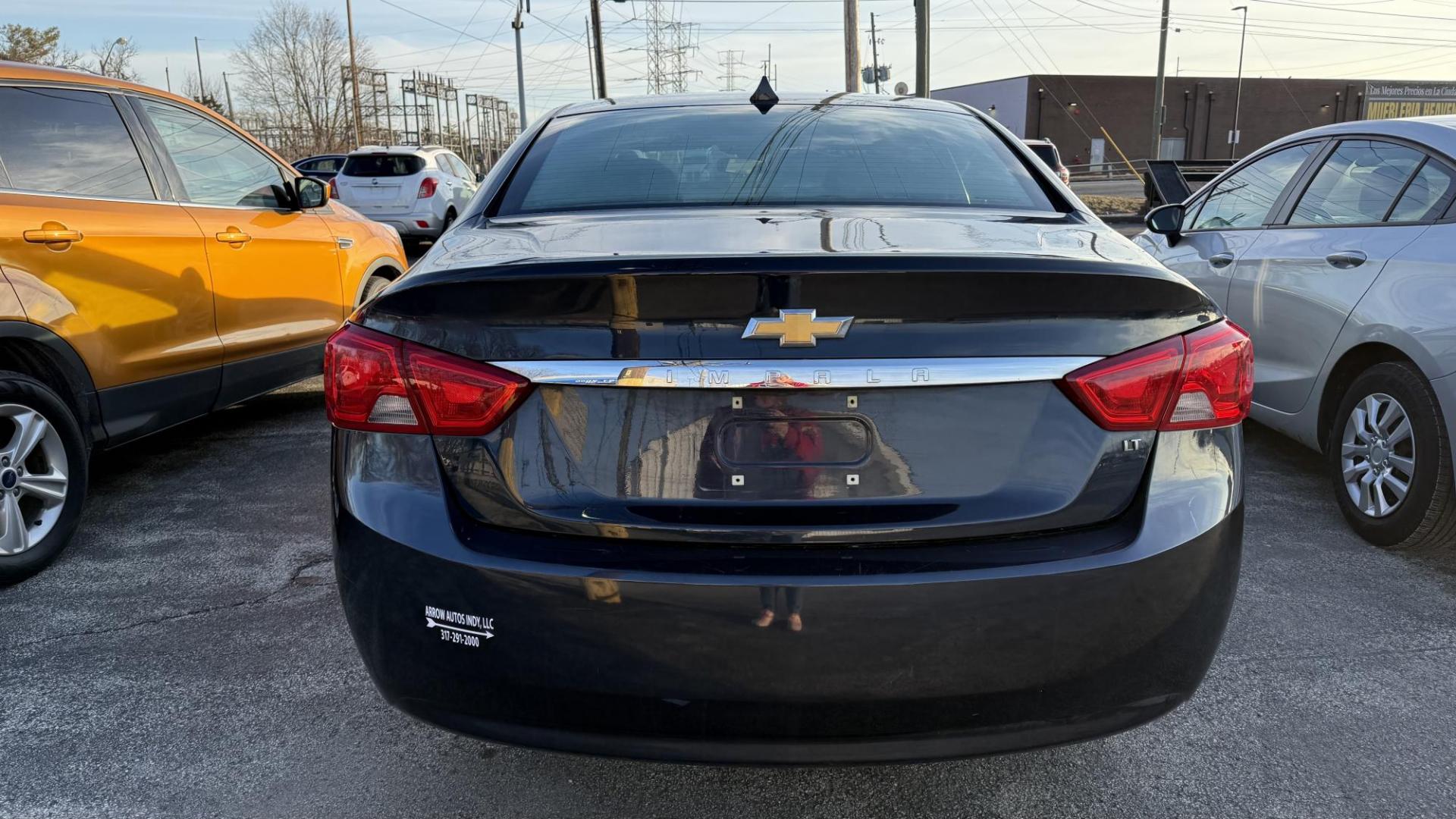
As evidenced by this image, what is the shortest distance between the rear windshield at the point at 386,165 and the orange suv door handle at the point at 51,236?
1335 centimetres

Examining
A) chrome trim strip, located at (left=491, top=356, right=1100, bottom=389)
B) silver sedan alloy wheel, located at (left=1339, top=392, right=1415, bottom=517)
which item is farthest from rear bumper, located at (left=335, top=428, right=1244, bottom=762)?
silver sedan alloy wheel, located at (left=1339, top=392, right=1415, bottom=517)

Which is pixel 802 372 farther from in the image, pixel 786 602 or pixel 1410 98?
pixel 1410 98

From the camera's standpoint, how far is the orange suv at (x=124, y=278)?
3.69 metres

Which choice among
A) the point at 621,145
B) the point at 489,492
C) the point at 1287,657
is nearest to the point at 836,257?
the point at 489,492

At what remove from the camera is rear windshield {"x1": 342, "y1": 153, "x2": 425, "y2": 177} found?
1666 centimetres

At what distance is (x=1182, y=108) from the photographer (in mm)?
63312

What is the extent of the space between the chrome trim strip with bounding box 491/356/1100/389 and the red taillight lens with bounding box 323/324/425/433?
0.26m

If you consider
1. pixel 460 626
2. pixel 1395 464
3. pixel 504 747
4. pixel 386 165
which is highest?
pixel 386 165

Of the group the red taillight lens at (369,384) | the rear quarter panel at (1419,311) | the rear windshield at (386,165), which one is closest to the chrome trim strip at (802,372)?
the red taillight lens at (369,384)

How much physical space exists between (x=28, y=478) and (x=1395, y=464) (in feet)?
16.0

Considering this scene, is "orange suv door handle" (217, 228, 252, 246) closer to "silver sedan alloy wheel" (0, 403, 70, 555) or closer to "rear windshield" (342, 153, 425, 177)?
"silver sedan alloy wheel" (0, 403, 70, 555)

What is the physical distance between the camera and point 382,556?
6.30 ft

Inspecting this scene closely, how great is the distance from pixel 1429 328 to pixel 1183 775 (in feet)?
6.74

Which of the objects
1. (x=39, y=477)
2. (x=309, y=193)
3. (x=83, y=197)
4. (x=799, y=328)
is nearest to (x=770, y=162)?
(x=799, y=328)
